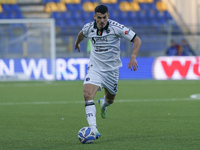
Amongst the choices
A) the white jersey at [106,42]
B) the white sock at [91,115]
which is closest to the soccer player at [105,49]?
the white jersey at [106,42]

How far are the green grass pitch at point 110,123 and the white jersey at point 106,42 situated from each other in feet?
3.27

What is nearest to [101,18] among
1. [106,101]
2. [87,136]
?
[87,136]

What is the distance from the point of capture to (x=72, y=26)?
21516 millimetres

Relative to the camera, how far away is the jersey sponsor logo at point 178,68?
1869 centimetres

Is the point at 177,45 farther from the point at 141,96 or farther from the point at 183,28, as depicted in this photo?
the point at 141,96

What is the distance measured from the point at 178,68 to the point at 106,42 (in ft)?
44.2

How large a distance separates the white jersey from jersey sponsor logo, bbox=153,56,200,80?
13.1m

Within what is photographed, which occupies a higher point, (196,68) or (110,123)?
(110,123)

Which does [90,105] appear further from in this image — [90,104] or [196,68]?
[196,68]

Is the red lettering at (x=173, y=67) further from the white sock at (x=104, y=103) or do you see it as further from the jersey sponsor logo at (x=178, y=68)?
the white sock at (x=104, y=103)

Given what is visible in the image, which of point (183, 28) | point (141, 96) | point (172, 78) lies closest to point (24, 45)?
point (172, 78)

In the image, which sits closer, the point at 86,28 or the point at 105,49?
the point at 105,49

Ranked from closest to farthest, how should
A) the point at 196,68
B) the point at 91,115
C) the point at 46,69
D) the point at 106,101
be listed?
the point at 91,115 → the point at 106,101 → the point at 46,69 → the point at 196,68

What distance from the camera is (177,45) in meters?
20.7
